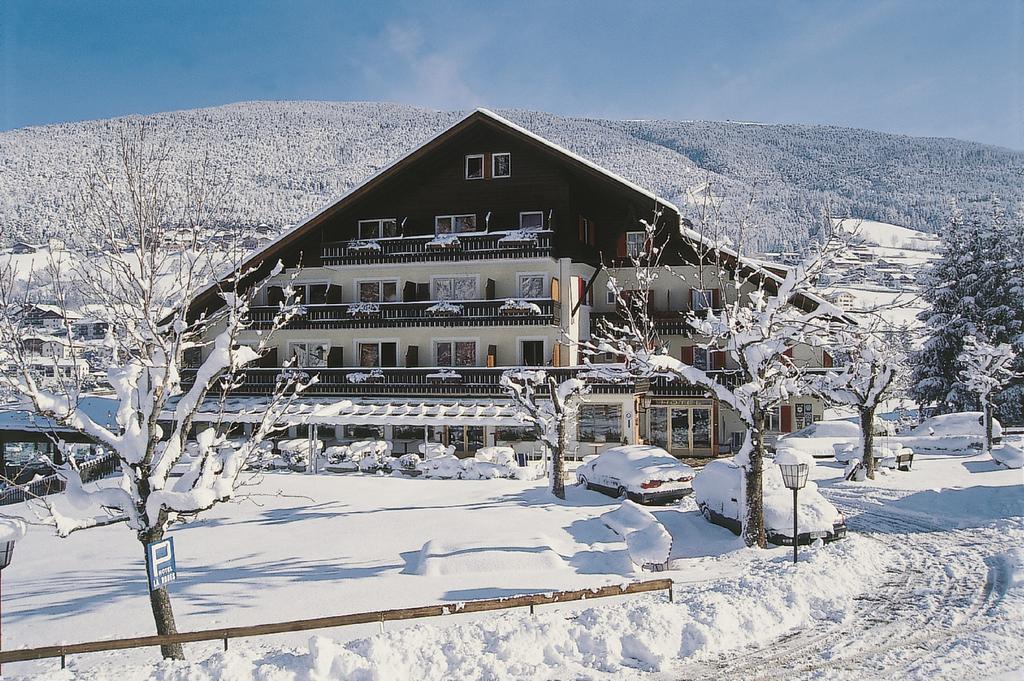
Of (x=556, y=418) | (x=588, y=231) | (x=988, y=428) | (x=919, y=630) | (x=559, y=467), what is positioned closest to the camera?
(x=919, y=630)

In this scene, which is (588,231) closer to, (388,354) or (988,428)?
(388,354)

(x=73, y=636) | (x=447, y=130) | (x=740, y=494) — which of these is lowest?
(x=73, y=636)

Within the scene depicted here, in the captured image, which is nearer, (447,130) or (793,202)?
(447,130)

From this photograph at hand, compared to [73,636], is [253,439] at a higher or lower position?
higher

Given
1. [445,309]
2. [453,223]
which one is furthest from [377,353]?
[453,223]

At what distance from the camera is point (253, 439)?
10.9 m

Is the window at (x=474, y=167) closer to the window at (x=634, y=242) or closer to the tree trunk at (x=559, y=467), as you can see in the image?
the window at (x=634, y=242)

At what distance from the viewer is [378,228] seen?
1361 inches

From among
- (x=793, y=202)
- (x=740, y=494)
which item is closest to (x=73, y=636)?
(x=740, y=494)

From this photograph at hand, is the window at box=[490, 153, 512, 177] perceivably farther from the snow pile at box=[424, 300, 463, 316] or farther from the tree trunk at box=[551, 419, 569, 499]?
the tree trunk at box=[551, 419, 569, 499]

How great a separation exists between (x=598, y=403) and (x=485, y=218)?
10.0 meters

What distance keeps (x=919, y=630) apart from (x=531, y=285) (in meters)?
23.7

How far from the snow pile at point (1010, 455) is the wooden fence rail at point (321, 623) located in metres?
21.8

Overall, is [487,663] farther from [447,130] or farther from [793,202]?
[793,202]
